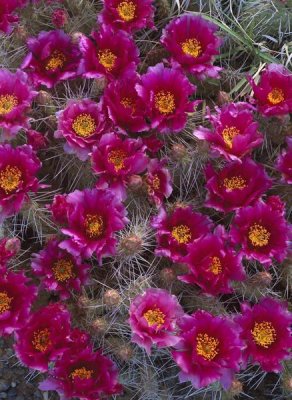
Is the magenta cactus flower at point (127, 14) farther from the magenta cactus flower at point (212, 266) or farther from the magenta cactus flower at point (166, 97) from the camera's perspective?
the magenta cactus flower at point (212, 266)

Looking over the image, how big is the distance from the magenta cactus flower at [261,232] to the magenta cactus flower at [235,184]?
0.04 m

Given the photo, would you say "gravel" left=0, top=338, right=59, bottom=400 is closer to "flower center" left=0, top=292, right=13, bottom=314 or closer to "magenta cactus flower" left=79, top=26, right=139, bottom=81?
"flower center" left=0, top=292, right=13, bottom=314

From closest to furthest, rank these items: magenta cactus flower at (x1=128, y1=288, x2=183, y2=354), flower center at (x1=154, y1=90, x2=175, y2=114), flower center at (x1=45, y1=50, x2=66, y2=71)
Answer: magenta cactus flower at (x1=128, y1=288, x2=183, y2=354), flower center at (x1=154, y1=90, x2=175, y2=114), flower center at (x1=45, y1=50, x2=66, y2=71)

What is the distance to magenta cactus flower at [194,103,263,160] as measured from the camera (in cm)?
158

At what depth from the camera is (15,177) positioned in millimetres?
1561

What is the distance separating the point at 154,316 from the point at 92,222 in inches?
10.2

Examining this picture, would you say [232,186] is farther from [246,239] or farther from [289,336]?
[289,336]

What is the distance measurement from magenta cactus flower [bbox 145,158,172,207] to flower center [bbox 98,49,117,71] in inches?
11.4

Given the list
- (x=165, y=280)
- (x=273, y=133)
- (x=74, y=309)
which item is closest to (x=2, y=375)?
(x=74, y=309)

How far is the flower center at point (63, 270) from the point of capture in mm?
1611

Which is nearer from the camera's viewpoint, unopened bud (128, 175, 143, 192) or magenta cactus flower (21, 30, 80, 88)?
unopened bud (128, 175, 143, 192)

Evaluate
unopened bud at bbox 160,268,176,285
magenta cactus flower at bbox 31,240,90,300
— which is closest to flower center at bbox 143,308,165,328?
unopened bud at bbox 160,268,176,285

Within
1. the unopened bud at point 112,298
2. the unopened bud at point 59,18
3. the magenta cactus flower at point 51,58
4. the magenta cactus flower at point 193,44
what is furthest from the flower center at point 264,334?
the unopened bud at point 59,18

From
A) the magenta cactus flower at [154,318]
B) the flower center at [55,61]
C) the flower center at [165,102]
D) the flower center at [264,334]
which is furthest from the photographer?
the flower center at [55,61]
